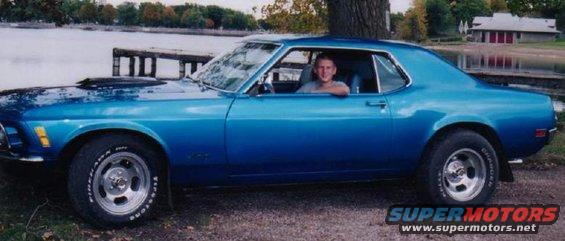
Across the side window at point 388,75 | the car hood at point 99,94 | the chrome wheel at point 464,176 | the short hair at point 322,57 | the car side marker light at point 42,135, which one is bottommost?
the chrome wheel at point 464,176

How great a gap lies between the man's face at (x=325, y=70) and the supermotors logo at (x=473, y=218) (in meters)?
1.29

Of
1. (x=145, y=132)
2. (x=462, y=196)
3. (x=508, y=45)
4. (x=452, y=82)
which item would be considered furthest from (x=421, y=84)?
(x=508, y=45)

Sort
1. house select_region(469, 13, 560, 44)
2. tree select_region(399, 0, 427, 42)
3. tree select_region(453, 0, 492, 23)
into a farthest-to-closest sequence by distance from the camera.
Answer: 1. tree select_region(453, 0, 492, 23)
2. house select_region(469, 13, 560, 44)
3. tree select_region(399, 0, 427, 42)

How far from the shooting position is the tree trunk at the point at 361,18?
10141mm

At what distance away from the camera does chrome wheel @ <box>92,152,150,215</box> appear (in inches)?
209

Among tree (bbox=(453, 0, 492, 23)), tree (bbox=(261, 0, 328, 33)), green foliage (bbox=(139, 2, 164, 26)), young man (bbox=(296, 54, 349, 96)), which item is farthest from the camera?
tree (bbox=(453, 0, 492, 23))

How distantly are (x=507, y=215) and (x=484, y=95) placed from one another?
108cm

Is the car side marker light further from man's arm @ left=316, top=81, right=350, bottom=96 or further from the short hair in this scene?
the short hair

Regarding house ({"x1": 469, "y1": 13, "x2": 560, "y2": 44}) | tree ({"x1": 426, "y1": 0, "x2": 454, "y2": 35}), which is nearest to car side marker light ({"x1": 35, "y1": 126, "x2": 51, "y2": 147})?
house ({"x1": 469, "y1": 13, "x2": 560, "y2": 44})

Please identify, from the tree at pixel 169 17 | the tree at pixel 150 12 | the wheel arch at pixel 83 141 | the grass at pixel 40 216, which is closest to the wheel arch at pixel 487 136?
the grass at pixel 40 216

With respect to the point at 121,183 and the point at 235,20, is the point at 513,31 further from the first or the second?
the point at 121,183

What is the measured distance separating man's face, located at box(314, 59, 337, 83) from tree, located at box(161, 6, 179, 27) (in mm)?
123581

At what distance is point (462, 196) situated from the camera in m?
6.36

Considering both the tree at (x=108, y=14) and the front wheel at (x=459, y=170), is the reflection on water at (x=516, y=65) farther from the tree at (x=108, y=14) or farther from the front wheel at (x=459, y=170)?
the tree at (x=108, y=14)
